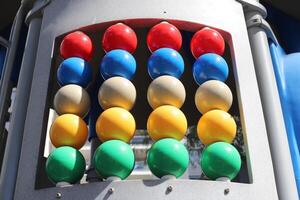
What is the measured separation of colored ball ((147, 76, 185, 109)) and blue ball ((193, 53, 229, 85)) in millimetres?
186

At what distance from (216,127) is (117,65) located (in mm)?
684

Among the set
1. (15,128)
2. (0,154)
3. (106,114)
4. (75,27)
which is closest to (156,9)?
(75,27)

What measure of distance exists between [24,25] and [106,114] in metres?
1.47

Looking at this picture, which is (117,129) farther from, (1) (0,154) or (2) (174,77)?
(1) (0,154)

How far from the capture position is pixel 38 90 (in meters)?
2.84

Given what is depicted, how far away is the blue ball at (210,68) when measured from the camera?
2631mm

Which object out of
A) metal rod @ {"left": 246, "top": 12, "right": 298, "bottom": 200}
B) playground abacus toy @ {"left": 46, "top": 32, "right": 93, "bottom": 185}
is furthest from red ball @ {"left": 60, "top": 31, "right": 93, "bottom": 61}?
metal rod @ {"left": 246, "top": 12, "right": 298, "bottom": 200}

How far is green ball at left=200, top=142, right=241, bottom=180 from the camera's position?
239cm

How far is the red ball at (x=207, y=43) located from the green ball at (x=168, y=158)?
2.25 ft

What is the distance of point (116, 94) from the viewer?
8.17ft

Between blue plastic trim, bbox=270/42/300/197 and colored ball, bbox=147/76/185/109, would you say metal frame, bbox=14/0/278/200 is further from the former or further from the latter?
colored ball, bbox=147/76/185/109

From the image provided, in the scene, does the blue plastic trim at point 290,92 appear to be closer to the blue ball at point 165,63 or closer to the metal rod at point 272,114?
the metal rod at point 272,114

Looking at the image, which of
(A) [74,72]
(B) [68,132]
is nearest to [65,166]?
(B) [68,132]

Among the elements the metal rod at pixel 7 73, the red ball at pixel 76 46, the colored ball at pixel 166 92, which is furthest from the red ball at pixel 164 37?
the metal rod at pixel 7 73
